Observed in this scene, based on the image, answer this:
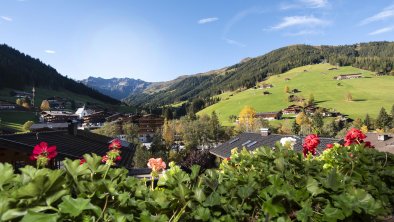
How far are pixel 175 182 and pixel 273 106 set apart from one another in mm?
136302

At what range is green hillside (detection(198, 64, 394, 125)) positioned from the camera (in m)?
117

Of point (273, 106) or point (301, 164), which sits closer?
point (301, 164)

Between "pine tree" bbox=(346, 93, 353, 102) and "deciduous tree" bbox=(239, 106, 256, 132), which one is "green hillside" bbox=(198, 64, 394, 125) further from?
"deciduous tree" bbox=(239, 106, 256, 132)

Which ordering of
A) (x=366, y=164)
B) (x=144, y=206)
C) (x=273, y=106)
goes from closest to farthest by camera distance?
(x=144, y=206), (x=366, y=164), (x=273, y=106)

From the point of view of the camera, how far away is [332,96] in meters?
136

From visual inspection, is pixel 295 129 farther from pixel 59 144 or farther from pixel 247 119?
pixel 59 144

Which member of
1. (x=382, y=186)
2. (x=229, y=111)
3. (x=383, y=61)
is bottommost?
(x=229, y=111)

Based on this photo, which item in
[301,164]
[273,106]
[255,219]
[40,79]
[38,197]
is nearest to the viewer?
[38,197]

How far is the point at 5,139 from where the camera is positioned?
1644 cm

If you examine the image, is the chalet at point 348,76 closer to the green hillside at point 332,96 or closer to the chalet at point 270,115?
the green hillside at point 332,96

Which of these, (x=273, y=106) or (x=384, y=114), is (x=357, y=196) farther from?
(x=273, y=106)

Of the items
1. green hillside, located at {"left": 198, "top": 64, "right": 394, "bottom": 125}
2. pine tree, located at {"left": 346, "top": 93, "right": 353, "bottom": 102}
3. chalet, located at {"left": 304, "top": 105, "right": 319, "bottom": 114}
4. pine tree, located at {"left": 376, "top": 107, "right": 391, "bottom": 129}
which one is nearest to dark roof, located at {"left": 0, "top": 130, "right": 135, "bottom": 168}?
pine tree, located at {"left": 376, "top": 107, "right": 391, "bottom": 129}

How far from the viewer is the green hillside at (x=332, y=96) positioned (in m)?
117

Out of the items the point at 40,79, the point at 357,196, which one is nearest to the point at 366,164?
the point at 357,196
